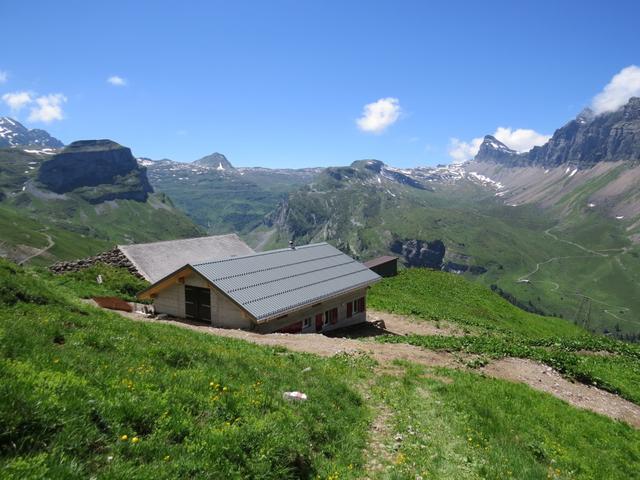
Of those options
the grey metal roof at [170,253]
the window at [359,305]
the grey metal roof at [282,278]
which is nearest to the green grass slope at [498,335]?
the window at [359,305]

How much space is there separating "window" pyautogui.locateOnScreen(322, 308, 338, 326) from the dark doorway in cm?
983

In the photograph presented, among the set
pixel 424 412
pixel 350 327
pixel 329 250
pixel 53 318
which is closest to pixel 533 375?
pixel 424 412

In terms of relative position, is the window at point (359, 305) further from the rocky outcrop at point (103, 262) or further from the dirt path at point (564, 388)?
the rocky outcrop at point (103, 262)

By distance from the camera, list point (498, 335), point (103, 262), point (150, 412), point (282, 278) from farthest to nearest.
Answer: point (103, 262), point (498, 335), point (282, 278), point (150, 412)

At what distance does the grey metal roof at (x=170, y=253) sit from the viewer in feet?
137

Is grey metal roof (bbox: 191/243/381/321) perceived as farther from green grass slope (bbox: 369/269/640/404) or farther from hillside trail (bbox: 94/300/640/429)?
green grass slope (bbox: 369/269/640/404)

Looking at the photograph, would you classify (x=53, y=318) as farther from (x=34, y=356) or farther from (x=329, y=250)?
(x=329, y=250)

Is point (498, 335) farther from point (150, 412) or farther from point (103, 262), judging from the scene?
point (103, 262)

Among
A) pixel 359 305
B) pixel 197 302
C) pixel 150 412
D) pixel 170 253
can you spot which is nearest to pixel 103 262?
pixel 170 253

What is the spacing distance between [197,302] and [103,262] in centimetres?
1537

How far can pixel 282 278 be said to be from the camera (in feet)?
110

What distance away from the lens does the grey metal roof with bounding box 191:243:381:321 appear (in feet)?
96.6

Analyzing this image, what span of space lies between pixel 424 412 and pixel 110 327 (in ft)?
36.0

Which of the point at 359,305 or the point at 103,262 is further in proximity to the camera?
the point at 103,262
